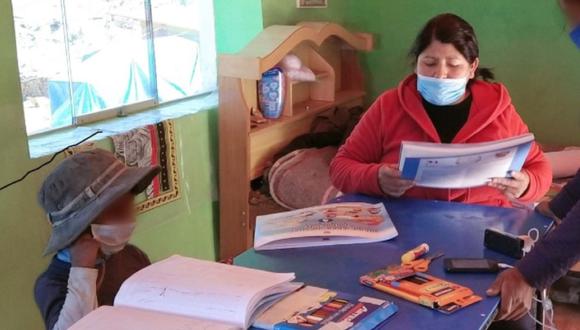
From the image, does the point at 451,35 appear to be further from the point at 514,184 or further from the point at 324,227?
the point at 324,227

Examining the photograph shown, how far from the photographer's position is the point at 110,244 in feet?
4.95

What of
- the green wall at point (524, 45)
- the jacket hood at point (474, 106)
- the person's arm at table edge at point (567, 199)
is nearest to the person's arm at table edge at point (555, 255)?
the person's arm at table edge at point (567, 199)

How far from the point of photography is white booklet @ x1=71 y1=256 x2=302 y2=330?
1111mm

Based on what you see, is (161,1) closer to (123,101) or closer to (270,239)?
(123,101)

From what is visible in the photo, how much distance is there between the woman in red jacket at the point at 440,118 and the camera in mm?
1977

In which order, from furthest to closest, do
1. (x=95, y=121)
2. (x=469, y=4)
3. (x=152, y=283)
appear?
(x=469, y=4) < (x=95, y=121) < (x=152, y=283)

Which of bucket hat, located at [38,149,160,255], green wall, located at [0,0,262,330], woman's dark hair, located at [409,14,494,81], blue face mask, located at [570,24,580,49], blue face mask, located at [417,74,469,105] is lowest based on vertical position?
green wall, located at [0,0,262,330]

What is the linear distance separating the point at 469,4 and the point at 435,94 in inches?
62.9

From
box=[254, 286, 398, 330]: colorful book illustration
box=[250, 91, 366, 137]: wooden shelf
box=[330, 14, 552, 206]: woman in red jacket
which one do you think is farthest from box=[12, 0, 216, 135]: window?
box=[254, 286, 398, 330]: colorful book illustration

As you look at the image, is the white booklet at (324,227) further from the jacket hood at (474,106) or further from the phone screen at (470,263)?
the jacket hood at (474,106)

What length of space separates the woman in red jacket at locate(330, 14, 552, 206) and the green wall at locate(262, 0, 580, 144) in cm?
121

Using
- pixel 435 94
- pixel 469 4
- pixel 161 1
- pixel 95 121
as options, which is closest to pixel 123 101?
pixel 95 121

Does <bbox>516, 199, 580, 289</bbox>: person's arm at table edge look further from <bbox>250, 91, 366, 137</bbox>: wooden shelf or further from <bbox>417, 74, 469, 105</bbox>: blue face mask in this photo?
<bbox>250, 91, 366, 137</bbox>: wooden shelf

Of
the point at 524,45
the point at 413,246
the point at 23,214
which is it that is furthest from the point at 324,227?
the point at 524,45
